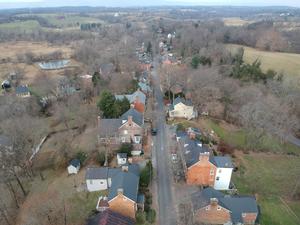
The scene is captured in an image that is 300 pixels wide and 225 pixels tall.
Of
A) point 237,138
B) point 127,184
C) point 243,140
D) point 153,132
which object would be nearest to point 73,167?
point 127,184

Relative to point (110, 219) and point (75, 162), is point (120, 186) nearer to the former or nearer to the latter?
point (110, 219)

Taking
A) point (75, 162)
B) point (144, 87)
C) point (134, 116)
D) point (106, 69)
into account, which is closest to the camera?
point (75, 162)

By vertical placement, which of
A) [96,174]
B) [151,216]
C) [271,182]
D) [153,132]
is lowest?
[271,182]

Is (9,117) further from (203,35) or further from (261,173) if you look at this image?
(203,35)

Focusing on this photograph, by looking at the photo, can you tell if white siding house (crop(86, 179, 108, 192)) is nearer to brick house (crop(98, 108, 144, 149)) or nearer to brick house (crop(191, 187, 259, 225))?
brick house (crop(98, 108, 144, 149))

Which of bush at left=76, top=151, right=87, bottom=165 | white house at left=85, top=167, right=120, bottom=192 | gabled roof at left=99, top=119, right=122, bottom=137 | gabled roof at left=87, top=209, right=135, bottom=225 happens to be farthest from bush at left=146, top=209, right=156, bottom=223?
gabled roof at left=99, top=119, right=122, bottom=137

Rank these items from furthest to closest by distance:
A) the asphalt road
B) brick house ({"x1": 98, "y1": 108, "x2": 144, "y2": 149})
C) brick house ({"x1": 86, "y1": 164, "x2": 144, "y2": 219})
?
brick house ({"x1": 98, "y1": 108, "x2": 144, "y2": 149}) < the asphalt road < brick house ({"x1": 86, "y1": 164, "x2": 144, "y2": 219})

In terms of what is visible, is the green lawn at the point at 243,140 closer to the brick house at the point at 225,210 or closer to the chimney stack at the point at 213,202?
the brick house at the point at 225,210

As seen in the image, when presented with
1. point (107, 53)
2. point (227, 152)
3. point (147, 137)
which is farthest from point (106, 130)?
point (107, 53)
